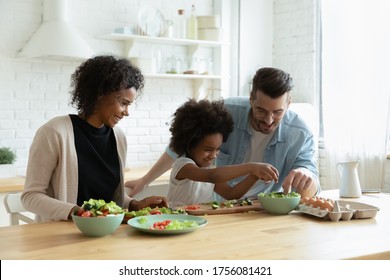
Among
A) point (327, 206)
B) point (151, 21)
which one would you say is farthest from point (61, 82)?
point (327, 206)

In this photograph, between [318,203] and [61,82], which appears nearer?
[318,203]

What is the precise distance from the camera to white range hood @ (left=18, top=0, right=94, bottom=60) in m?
4.22

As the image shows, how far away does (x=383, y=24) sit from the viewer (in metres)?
4.55

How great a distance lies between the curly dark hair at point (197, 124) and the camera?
2600 millimetres

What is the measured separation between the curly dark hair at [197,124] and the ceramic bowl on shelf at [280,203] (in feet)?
1.79

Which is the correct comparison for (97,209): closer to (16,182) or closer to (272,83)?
(272,83)

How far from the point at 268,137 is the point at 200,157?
376 mm

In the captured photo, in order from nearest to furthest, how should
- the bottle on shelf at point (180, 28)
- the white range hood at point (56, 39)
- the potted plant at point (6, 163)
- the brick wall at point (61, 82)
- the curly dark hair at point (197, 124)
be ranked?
1. the curly dark hair at point (197, 124)
2. the potted plant at point (6, 163)
3. the white range hood at point (56, 39)
4. the brick wall at point (61, 82)
5. the bottle on shelf at point (180, 28)

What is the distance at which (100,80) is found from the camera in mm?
2320

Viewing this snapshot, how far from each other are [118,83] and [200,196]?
Result: 0.66 m

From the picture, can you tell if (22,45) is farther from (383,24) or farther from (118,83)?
(383,24)

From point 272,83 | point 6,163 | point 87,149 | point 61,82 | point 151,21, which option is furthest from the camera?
point 151,21

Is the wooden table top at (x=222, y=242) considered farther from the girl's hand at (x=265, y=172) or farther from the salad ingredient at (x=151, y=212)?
the girl's hand at (x=265, y=172)

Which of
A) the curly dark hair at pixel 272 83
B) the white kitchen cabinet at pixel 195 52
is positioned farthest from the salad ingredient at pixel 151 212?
the white kitchen cabinet at pixel 195 52
